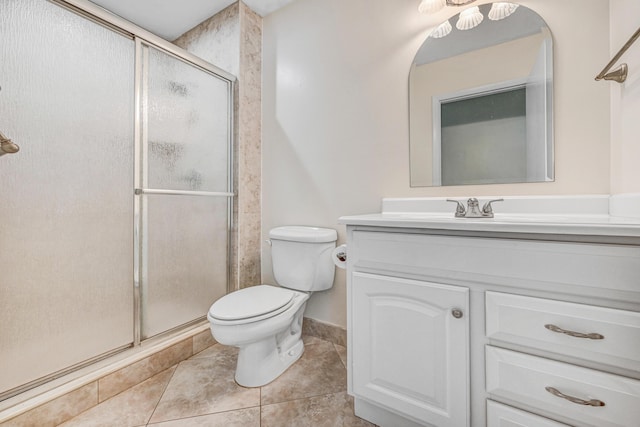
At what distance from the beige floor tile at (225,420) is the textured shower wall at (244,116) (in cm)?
82

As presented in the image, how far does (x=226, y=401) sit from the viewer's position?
1.23 meters

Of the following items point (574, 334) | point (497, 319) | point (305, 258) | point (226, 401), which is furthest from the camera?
point (305, 258)

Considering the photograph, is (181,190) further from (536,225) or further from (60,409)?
(536,225)

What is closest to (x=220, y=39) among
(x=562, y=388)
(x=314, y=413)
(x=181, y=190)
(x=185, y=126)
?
(x=185, y=126)

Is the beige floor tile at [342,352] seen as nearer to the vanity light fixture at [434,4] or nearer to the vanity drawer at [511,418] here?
the vanity drawer at [511,418]

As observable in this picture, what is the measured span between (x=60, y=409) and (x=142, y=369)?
310 mm

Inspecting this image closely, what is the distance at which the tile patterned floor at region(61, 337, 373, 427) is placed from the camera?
1113 mm

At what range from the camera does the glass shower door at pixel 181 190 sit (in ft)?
4.85

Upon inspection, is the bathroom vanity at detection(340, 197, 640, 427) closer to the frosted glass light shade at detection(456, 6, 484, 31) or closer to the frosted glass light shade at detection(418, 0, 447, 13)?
the frosted glass light shade at detection(456, 6, 484, 31)

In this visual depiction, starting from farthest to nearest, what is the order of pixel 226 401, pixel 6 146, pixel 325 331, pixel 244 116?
1. pixel 244 116
2. pixel 325 331
3. pixel 226 401
4. pixel 6 146

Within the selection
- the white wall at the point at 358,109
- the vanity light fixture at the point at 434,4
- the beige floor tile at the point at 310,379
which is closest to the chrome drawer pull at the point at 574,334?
the white wall at the point at 358,109

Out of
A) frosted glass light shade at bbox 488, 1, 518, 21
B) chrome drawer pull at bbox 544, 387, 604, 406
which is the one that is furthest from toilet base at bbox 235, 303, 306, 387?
frosted glass light shade at bbox 488, 1, 518, 21

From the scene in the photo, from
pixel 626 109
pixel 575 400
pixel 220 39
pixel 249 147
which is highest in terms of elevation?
pixel 220 39

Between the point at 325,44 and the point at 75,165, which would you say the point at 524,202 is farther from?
the point at 75,165
